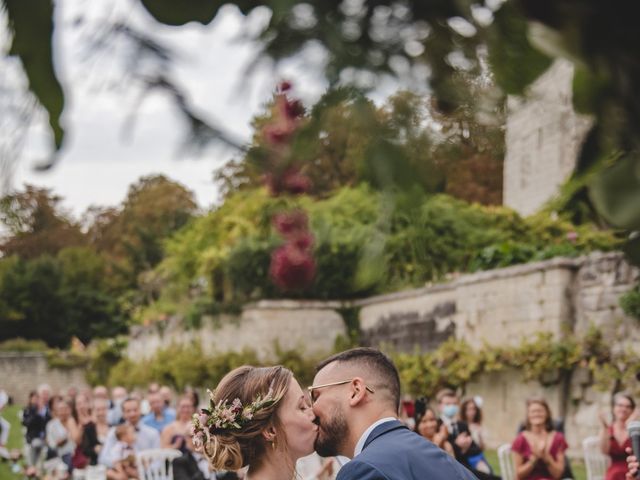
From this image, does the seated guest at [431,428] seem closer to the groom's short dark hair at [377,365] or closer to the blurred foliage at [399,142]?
the groom's short dark hair at [377,365]

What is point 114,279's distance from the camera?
128 feet

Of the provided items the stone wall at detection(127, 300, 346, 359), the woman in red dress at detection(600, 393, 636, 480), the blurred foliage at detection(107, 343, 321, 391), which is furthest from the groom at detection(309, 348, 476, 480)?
the stone wall at detection(127, 300, 346, 359)

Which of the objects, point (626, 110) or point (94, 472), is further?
point (94, 472)

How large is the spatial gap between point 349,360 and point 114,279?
36.6 metres

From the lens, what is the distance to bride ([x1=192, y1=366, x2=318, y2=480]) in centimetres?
A: 320

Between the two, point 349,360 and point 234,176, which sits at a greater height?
point 234,176

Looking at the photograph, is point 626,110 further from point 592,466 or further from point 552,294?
point 552,294

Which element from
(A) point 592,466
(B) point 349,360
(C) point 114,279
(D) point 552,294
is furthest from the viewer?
(C) point 114,279

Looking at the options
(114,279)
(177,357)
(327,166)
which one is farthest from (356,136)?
(114,279)

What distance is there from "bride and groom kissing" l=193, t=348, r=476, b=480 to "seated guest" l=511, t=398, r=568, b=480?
15.7 ft

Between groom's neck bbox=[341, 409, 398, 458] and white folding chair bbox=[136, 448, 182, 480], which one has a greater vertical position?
groom's neck bbox=[341, 409, 398, 458]

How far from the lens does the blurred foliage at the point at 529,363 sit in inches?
512

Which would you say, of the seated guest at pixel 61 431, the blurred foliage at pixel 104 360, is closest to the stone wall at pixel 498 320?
the seated guest at pixel 61 431

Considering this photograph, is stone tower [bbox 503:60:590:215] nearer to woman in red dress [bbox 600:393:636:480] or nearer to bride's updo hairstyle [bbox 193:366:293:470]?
bride's updo hairstyle [bbox 193:366:293:470]
